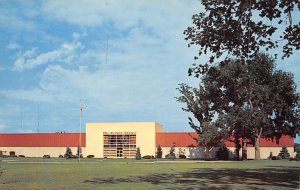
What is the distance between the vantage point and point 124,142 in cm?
9712

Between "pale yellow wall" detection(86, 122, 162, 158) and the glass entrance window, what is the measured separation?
1.00 meters

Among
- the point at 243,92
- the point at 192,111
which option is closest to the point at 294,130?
the point at 243,92

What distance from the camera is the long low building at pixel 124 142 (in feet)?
305

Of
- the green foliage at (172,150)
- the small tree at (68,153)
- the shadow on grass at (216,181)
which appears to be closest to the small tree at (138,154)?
the green foliage at (172,150)

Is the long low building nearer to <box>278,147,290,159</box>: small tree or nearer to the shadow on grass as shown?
<box>278,147,290,159</box>: small tree

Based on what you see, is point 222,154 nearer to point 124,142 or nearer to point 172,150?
point 172,150

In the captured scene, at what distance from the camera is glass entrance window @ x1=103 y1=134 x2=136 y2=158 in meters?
96.3

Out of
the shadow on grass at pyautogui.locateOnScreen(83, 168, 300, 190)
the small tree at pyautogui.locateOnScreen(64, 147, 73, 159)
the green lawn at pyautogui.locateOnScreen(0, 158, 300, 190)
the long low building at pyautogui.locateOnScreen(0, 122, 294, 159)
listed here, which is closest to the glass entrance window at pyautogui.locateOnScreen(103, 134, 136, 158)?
the long low building at pyautogui.locateOnScreen(0, 122, 294, 159)

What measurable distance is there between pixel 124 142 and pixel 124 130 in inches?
106

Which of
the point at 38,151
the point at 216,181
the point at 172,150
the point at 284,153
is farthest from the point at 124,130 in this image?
the point at 216,181

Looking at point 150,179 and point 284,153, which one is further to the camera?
point 284,153

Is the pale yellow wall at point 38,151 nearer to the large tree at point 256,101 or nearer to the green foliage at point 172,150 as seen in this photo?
the green foliage at point 172,150

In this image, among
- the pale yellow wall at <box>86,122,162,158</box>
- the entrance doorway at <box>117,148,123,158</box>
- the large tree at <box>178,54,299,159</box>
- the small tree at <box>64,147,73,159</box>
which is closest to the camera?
the large tree at <box>178,54,299,159</box>

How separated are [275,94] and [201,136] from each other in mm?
14120
